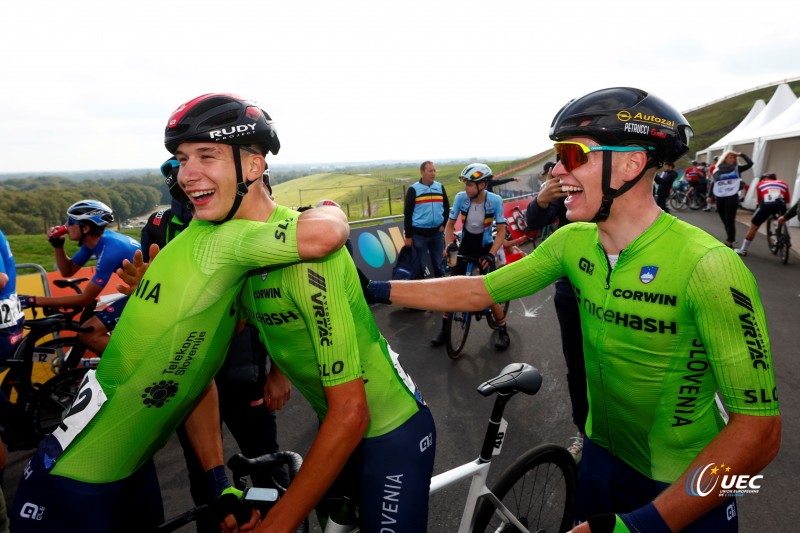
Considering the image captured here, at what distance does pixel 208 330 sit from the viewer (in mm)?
1583

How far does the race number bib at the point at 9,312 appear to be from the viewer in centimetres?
408

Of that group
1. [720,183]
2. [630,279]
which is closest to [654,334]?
[630,279]

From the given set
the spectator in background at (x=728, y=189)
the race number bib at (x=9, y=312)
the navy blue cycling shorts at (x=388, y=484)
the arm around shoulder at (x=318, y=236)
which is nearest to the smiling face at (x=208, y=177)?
the arm around shoulder at (x=318, y=236)

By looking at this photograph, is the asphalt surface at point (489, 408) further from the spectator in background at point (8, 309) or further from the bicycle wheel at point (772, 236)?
the bicycle wheel at point (772, 236)

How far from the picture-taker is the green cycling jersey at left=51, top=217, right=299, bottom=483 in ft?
5.00

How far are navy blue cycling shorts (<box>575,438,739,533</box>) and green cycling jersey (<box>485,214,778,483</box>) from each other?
5 cm

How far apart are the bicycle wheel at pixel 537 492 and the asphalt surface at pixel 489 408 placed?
713mm

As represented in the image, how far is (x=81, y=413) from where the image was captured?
1.60 m

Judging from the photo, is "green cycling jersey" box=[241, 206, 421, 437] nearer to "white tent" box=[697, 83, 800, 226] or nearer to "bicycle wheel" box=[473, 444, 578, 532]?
"bicycle wheel" box=[473, 444, 578, 532]

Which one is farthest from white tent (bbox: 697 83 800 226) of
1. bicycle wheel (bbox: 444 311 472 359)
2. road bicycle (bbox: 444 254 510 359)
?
bicycle wheel (bbox: 444 311 472 359)

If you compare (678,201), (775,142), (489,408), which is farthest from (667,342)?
(775,142)

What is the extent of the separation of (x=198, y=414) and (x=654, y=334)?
201cm

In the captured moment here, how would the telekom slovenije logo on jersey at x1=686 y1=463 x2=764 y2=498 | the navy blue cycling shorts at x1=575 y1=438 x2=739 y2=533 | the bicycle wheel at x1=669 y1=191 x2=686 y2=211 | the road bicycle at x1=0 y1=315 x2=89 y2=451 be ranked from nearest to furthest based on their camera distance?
the telekom slovenije logo on jersey at x1=686 y1=463 x2=764 y2=498 → the navy blue cycling shorts at x1=575 y1=438 x2=739 y2=533 → the road bicycle at x1=0 y1=315 x2=89 y2=451 → the bicycle wheel at x1=669 y1=191 x2=686 y2=211

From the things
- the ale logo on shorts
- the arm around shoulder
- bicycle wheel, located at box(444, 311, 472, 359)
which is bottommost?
bicycle wheel, located at box(444, 311, 472, 359)
